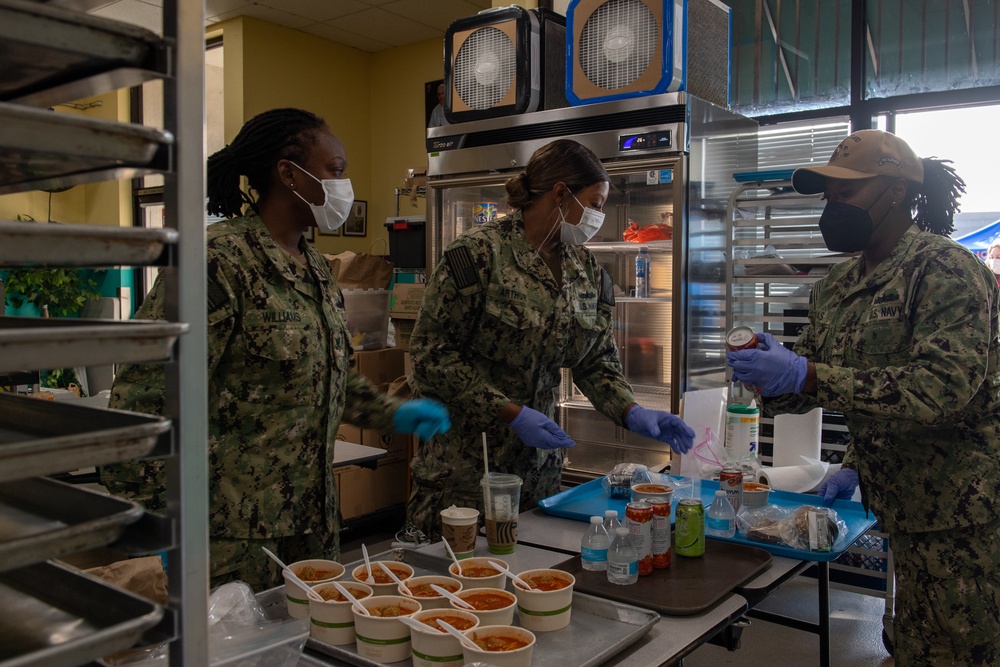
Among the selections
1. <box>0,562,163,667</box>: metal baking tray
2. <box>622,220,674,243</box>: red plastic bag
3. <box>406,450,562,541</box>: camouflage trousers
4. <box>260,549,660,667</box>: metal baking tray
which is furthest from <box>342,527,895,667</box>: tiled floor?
<box>0,562,163,667</box>: metal baking tray

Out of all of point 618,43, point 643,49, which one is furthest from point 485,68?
point 643,49

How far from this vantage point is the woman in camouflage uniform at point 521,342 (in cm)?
237

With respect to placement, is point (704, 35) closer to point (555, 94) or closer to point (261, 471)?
point (555, 94)

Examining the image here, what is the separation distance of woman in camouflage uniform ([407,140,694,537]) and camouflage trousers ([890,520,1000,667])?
74 cm

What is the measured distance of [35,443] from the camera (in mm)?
Answer: 564

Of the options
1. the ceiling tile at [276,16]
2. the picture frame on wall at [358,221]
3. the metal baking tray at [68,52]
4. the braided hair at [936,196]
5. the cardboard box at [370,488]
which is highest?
the ceiling tile at [276,16]

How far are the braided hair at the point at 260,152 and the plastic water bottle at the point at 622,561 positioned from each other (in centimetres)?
120

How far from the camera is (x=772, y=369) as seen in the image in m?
→ 2.07

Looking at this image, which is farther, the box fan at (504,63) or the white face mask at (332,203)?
the box fan at (504,63)

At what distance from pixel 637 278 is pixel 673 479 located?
1.63m

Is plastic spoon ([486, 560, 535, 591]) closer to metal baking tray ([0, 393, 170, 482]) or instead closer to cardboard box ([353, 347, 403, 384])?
metal baking tray ([0, 393, 170, 482])

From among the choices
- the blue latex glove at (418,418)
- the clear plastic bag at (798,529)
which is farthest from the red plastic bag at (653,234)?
the blue latex glove at (418,418)

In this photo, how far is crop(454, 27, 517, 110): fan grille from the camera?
4.12 metres

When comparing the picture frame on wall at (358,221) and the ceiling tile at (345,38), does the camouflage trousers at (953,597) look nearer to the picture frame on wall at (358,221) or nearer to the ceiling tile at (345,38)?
the picture frame on wall at (358,221)
